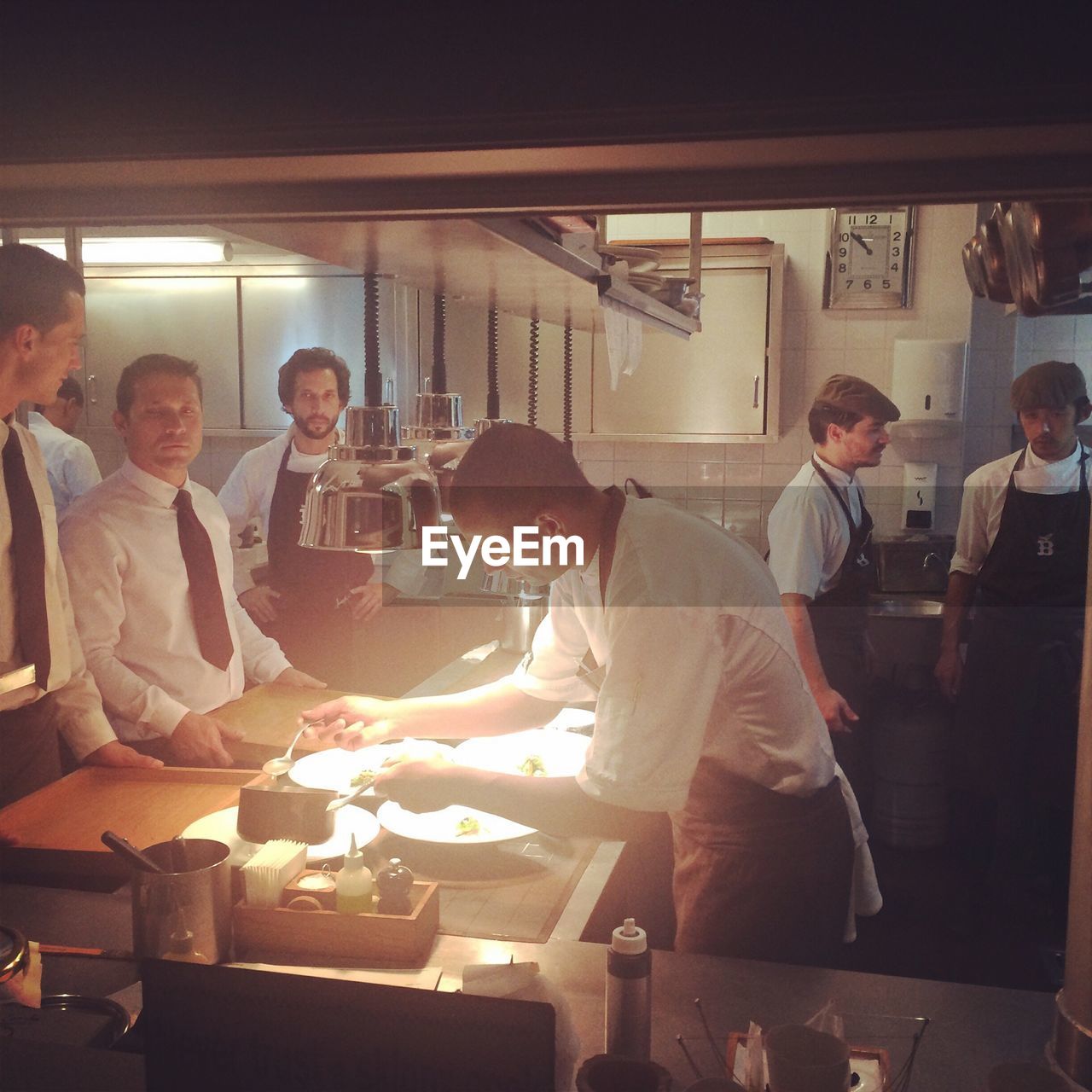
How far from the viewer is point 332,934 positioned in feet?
4.01

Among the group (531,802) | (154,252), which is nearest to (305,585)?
(531,802)

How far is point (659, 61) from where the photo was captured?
0.69 meters

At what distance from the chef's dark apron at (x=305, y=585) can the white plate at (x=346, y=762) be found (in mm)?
985

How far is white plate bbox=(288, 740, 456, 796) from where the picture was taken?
1.69 meters

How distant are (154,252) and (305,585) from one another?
1.90 m

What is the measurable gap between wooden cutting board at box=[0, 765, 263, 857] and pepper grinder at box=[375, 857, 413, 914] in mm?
429

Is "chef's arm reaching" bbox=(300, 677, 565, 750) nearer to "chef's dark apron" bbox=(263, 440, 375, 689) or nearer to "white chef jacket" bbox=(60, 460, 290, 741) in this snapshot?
"white chef jacket" bbox=(60, 460, 290, 741)

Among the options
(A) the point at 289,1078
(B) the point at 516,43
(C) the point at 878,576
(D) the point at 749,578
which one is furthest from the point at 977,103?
(C) the point at 878,576

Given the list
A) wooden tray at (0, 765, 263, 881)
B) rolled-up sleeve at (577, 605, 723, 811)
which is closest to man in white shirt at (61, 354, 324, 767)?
wooden tray at (0, 765, 263, 881)

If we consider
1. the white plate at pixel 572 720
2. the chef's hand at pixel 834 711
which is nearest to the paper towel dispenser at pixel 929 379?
the chef's hand at pixel 834 711

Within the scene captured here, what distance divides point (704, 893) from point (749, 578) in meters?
0.52

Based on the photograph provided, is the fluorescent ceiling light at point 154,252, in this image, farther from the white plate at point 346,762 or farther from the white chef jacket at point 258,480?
the white plate at point 346,762

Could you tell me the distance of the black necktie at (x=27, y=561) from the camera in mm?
1808

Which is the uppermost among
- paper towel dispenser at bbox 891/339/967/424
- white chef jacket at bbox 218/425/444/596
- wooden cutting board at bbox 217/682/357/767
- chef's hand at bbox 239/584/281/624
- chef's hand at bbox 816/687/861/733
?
paper towel dispenser at bbox 891/339/967/424
